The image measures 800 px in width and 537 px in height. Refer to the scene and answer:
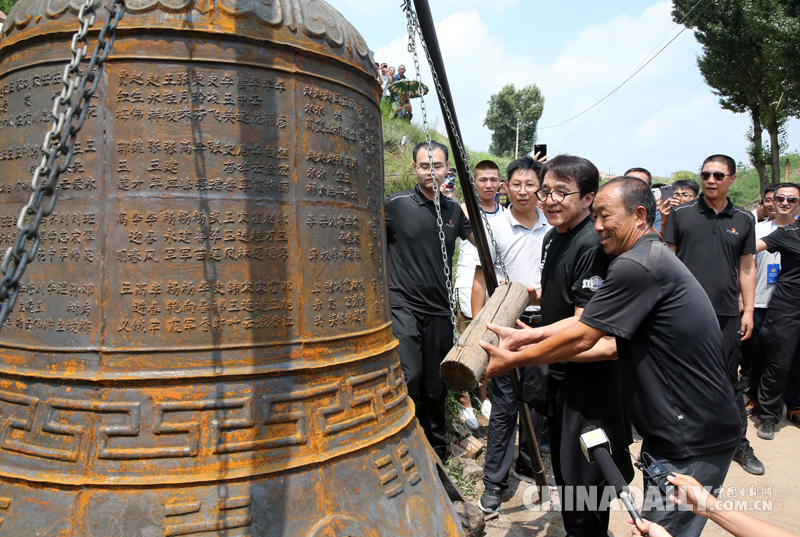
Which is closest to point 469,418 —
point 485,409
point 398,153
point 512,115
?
point 485,409

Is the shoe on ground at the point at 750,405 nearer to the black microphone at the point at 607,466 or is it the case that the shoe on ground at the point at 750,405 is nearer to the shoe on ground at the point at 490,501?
the shoe on ground at the point at 490,501

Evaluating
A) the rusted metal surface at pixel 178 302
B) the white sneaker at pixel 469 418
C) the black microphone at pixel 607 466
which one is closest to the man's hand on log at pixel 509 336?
the black microphone at pixel 607 466

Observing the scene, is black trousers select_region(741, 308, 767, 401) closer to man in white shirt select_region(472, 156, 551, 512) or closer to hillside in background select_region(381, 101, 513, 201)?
man in white shirt select_region(472, 156, 551, 512)

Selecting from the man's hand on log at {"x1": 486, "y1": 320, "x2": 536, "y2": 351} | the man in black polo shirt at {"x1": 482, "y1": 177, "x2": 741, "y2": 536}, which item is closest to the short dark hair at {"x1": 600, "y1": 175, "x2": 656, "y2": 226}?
the man in black polo shirt at {"x1": 482, "y1": 177, "x2": 741, "y2": 536}

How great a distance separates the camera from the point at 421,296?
4305 mm

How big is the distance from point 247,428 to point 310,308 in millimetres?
576

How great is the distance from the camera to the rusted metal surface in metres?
2.16

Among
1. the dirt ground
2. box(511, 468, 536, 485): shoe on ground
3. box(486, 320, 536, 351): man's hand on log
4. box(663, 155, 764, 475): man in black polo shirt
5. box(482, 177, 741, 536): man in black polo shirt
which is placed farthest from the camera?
box(663, 155, 764, 475): man in black polo shirt

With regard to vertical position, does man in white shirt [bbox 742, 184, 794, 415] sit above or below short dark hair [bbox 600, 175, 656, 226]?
below

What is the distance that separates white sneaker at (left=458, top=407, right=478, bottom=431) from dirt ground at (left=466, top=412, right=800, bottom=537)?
75cm

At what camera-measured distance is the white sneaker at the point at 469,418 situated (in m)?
5.40

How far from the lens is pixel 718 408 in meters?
2.43

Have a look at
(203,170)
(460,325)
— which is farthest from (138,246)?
(460,325)

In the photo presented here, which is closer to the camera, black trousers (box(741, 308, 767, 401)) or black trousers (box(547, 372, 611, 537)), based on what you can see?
black trousers (box(547, 372, 611, 537))
